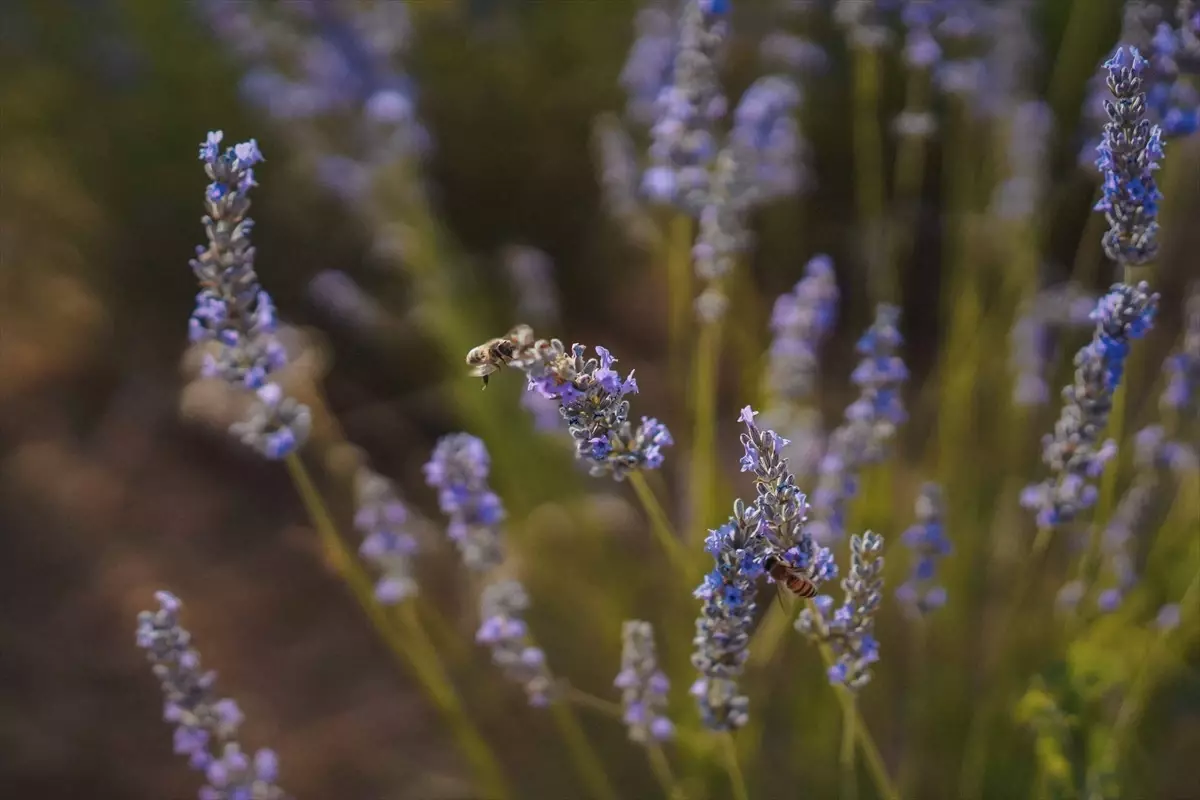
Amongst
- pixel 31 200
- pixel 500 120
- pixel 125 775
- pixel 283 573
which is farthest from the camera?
pixel 500 120

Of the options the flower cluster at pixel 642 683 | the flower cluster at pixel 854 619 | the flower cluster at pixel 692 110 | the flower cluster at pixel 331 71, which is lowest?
the flower cluster at pixel 854 619

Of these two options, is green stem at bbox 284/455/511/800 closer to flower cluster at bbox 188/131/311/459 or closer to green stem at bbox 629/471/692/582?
flower cluster at bbox 188/131/311/459

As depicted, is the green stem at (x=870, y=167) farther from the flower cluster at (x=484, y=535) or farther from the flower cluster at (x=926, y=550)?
the flower cluster at (x=484, y=535)

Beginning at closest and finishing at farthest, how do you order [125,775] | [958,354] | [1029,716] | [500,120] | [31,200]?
[1029,716]
[958,354]
[125,775]
[31,200]
[500,120]

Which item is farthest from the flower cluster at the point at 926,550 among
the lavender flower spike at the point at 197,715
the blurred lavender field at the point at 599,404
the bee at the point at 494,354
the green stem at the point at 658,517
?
the lavender flower spike at the point at 197,715

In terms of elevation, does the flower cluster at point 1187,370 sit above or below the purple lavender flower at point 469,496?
above

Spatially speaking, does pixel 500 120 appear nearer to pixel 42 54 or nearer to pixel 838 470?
pixel 42 54

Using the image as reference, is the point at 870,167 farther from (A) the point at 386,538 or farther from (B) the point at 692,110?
(A) the point at 386,538

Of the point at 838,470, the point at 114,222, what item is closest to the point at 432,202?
the point at 114,222
